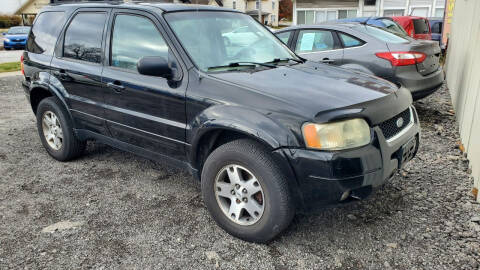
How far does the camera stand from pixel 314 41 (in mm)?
6539

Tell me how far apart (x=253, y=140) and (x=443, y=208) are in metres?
1.95

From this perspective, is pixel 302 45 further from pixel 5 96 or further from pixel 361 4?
pixel 361 4

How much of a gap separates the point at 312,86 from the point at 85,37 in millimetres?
2596

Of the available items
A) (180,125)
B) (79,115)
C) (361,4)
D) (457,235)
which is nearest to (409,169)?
(457,235)

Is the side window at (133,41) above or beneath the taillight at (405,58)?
above

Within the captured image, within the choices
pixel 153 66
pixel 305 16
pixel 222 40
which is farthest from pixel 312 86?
pixel 305 16

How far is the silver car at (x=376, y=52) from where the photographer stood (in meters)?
5.57

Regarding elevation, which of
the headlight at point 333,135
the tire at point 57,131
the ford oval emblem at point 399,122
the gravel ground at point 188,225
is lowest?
the gravel ground at point 188,225

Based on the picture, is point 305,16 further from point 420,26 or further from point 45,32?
point 45,32

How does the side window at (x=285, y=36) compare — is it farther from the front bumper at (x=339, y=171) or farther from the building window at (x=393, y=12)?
the building window at (x=393, y=12)

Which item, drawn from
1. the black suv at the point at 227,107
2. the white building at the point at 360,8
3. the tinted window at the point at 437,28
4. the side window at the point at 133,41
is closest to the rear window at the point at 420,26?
the tinted window at the point at 437,28

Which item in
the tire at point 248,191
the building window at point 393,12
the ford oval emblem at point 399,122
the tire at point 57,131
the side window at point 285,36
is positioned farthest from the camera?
the building window at point 393,12

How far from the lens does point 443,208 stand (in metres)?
3.36

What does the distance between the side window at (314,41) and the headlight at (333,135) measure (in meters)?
4.10
